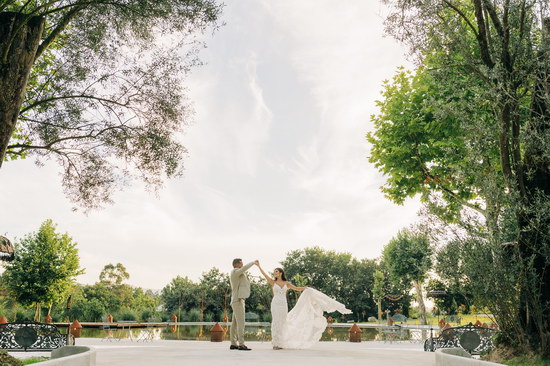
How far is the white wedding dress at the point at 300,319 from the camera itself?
13.3 m

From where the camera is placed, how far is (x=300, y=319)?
14008mm

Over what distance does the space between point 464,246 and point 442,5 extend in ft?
17.2

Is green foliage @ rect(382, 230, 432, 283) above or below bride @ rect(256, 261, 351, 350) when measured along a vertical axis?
above

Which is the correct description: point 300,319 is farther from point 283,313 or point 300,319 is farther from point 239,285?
point 239,285

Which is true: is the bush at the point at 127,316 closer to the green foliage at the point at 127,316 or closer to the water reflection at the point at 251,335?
the green foliage at the point at 127,316

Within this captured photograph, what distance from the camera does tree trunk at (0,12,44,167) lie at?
8312mm

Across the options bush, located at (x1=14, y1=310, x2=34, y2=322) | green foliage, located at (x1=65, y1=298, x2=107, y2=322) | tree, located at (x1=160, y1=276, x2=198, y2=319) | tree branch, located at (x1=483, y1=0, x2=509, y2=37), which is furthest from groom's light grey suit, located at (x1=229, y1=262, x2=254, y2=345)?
tree, located at (x1=160, y1=276, x2=198, y2=319)

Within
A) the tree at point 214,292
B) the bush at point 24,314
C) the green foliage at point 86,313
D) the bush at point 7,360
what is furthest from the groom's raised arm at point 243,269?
the tree at point 214,292

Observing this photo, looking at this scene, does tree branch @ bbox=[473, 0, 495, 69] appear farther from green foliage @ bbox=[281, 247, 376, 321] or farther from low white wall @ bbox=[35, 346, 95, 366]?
green foliage @ bbox=[281, 247, 376, 321]

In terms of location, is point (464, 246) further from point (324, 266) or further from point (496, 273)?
point (324, 266)

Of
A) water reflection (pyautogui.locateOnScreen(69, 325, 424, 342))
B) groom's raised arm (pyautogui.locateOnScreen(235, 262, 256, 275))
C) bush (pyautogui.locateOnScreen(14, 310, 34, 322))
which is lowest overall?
water reflection (pyautogui.locateOnScreen(69, 325, 424, 342))

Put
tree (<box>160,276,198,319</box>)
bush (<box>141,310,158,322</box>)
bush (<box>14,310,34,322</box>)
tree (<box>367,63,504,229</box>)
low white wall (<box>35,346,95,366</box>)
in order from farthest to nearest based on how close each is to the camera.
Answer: tree (<box>160,276,198,319</box>)
bush (<box>14,310,34,322</box>)
bush (<box>141,310,158,322</box>)
tree (<box>367,63,504,229</box>)
low white wall (<box>35,346,95,366</box>)

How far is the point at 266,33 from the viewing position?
20.1m

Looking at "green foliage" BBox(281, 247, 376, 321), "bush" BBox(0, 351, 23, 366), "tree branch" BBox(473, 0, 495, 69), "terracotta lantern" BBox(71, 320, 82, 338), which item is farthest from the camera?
"green foliage" BBox(281, 247, 376, 321)
